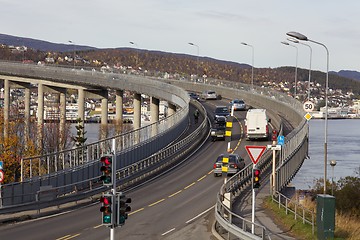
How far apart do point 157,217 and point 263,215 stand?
15.6 ft

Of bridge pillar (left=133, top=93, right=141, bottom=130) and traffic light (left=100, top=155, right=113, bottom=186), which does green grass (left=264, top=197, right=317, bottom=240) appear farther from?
bridge pillar (left=133, top=93, right=141, bottom=130)

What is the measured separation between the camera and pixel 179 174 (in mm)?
45812

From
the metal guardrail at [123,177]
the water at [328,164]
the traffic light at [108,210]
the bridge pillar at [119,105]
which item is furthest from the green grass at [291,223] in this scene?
the bridge pillar at [119,105]

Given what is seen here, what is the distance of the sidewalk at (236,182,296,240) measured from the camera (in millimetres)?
23611

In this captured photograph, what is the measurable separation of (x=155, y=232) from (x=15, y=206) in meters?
6.91

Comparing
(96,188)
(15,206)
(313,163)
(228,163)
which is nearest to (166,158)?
(228,163)

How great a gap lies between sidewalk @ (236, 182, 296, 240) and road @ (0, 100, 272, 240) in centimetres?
159

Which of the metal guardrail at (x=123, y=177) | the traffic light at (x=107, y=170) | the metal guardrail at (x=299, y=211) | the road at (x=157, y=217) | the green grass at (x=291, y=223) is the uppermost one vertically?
the traffic light at (x=107, y=170)

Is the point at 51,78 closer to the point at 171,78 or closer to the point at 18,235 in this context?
the point at 171,78

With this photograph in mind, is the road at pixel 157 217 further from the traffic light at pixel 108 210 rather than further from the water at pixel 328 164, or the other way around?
the water at pixel 328 164

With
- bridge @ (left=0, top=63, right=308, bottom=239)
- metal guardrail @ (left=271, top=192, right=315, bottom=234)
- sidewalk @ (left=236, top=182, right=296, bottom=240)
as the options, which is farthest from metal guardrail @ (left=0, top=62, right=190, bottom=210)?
metal guardrail @ (left=271, top=192, right=315, bottom=234)

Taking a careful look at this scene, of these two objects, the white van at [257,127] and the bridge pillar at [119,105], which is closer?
the white van at [257,127]

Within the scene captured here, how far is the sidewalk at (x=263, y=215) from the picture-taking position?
77.5 ft

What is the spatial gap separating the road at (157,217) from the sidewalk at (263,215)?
5.22 feet
